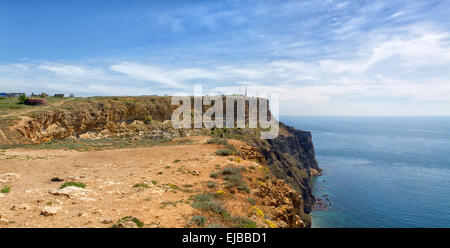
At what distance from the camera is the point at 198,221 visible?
7.11 m

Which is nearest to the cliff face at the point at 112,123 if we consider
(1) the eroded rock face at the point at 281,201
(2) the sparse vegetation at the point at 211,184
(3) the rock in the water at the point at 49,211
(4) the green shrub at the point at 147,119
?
(4) the green shrub at the point at 147,119

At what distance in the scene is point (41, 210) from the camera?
22.7ft

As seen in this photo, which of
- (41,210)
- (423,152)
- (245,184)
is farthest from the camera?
(423,152)

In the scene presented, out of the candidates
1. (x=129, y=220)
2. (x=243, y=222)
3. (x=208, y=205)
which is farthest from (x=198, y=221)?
(x=129, y=220)

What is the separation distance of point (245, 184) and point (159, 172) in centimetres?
519

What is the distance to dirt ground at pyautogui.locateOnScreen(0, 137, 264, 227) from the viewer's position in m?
6.84

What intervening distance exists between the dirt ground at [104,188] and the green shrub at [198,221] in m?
0.26

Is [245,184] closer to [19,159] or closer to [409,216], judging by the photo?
[19,159]

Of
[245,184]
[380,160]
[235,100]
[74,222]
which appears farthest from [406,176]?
[74,222]

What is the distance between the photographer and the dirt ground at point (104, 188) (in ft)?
22.4

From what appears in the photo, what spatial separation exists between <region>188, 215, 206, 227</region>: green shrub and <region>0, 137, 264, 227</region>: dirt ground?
0.26 meters

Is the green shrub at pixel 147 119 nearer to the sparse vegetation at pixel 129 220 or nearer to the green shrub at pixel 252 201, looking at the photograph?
the green shrub at pixel 252 201

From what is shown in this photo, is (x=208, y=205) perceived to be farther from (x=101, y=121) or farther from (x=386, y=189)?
(x=386, y=189)

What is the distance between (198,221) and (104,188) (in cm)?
524
